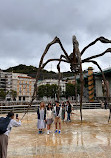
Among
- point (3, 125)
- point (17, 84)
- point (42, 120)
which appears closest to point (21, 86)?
A: point (17, 84)

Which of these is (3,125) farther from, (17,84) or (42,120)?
(17,84)

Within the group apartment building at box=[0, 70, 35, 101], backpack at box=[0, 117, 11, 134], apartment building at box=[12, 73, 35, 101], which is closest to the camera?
backpack at box=[0, 117, 11, 134]

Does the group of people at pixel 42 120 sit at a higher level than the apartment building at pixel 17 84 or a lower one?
lower

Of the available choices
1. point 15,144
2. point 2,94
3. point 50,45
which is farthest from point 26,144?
point 2,94

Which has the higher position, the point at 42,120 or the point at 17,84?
the point at 17,84

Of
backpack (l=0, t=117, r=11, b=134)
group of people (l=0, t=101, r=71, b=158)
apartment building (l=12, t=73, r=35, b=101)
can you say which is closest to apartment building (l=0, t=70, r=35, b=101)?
apartment building (l=12, t=73, r=35, b=101)

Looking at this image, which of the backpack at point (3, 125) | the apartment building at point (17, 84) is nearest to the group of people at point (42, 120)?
the backpack at point (3, 125)

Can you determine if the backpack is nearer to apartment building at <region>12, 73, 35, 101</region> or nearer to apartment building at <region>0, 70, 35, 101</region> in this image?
apartment building at <region>0, 70, 35, 101</region>

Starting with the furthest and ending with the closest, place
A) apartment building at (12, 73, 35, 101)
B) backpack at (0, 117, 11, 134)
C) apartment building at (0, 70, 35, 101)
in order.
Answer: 1. apartment building at (12, 73, 35, 101)
2. apartment building at (0, 70, 35, 101)
3. backpack at (0, 117, 11, 134)

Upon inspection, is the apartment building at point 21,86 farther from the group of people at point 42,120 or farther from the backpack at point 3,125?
the backpack at point 3,125

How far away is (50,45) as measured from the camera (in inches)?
193

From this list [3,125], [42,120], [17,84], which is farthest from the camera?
[17,84]

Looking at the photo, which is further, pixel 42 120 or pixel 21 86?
pixel 21 86

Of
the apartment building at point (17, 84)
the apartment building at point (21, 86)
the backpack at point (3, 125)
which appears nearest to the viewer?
the backpack at point (3, 125)
